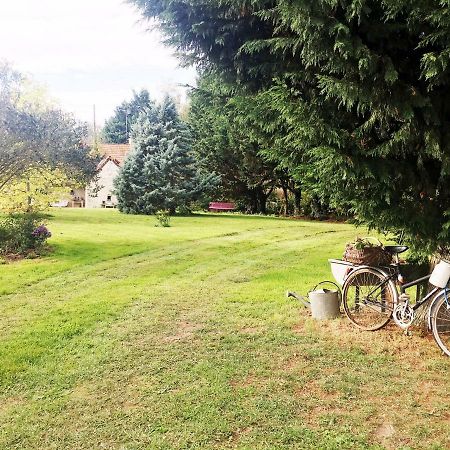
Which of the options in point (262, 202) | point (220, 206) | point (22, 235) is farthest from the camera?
point (220, 206)

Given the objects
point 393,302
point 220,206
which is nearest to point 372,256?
point 393,302

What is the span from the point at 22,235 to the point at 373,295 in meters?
Result: 8.36

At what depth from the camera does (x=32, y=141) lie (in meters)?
11.6

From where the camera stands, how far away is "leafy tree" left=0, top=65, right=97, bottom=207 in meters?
11.3

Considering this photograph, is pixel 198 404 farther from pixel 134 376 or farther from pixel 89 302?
pixel 89 302

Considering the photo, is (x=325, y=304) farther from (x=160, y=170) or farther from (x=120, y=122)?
(x=120, y=122)

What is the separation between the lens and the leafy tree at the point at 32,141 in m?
11.3

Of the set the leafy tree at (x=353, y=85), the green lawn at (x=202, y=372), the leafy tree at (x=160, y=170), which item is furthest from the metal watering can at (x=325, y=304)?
the leafy tree at (x=160, y=170)

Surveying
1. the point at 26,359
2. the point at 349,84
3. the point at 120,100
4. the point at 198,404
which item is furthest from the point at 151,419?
the point at 120,100

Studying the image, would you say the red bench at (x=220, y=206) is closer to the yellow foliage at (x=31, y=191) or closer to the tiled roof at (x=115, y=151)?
the tiled roof at (x=115, y=151)

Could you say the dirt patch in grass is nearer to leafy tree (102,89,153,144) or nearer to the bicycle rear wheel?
the bicycle rear wheel

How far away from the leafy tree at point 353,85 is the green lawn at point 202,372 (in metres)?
1.38

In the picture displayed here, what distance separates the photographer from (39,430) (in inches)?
119

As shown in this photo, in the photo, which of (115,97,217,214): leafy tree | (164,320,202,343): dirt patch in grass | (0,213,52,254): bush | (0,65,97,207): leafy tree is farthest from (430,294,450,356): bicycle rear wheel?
(115,97,217,214): leafy tree
